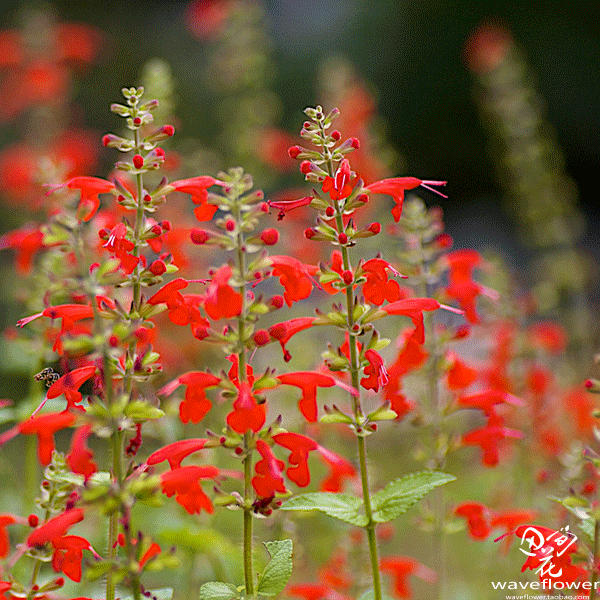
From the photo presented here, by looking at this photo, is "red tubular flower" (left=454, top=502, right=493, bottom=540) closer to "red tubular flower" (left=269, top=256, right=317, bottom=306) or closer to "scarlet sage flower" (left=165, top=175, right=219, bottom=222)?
"red tubular flower" (left=269, top=256, right=317, bottom=306)

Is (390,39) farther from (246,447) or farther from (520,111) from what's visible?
(246,447)

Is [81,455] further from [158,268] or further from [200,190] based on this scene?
[200,190]

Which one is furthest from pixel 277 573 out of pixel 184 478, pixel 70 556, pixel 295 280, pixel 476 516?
pixel 476 516

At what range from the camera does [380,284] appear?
1042 millimetres

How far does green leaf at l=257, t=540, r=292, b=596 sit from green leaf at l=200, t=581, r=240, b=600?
0.04 m

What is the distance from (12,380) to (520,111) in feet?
11.1

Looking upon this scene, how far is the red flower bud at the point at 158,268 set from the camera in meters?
0.94

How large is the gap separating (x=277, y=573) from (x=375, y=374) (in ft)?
1.03

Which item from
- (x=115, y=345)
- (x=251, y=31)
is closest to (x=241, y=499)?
(x=115, y=345)

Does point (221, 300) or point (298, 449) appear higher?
point (221, 300)

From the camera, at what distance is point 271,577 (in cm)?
94

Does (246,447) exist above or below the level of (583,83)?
below

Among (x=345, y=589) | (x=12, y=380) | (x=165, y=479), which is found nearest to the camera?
(x=165, y=479)

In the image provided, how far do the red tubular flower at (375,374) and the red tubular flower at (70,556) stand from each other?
1.51 feet
